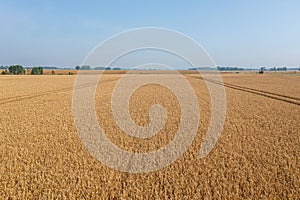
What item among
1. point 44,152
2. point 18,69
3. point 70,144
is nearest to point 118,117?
point 70,144

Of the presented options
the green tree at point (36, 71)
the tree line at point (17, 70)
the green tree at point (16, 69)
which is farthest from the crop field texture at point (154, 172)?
the green tree at point (36, 71)

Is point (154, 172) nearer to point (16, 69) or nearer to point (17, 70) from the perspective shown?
point (17, 70)

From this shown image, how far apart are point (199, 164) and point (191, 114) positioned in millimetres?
7546

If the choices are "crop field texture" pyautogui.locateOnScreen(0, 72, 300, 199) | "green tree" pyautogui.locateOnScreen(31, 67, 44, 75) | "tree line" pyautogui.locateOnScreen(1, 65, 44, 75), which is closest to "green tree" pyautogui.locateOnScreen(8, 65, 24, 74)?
"tree line" pyautogui.locateOnScreen(1, 65, 44, 75)

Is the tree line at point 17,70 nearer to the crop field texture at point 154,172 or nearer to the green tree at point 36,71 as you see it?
the green tree at point 36,71

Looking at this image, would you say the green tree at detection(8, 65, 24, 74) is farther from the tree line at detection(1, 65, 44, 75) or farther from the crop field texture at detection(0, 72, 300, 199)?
the crop field texture at detection(0, 72, 300, 199)

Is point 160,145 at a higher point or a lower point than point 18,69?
lower

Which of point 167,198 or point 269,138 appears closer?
point 167,198

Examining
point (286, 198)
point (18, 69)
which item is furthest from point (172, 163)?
Answer: point (18, 69)

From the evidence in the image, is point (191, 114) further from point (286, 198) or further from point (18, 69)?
point (18, 69)

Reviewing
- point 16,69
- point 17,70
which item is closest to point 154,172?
point 17,70

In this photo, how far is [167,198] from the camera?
4430mm

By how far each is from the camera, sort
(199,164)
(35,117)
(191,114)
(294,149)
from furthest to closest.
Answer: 1. (191,114)
2. (35,117)
3. (294,149)
4. (199,164)

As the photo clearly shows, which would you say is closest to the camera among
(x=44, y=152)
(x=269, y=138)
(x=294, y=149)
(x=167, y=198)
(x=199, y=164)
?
(x=167, y=198)
